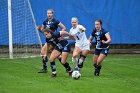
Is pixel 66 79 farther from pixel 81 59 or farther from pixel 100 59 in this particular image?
pixel 100 59

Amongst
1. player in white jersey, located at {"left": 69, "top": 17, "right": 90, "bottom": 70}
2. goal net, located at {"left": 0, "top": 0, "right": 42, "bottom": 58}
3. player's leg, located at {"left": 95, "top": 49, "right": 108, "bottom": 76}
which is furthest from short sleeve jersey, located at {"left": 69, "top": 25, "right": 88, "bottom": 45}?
goal net, located at {"left": 0, "top": 0, "right": 42, "bottom": 58}

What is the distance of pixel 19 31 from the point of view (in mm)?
24797

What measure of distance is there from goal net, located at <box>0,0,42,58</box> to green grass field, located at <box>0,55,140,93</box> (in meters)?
2.28

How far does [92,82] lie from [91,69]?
440 centimetres

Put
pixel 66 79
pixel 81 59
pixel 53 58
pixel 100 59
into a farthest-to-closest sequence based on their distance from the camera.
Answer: pixel 100 59 → pixel 81 59 → pixel 53 58 → pixel 66 79

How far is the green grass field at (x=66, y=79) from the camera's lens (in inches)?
543

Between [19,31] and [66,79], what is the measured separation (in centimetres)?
923

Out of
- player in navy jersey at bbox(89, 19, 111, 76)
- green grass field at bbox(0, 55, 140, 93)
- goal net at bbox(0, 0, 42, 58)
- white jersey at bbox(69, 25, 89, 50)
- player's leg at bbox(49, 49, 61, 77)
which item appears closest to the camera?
green grass field at bbox(0, 55, 140, 93)

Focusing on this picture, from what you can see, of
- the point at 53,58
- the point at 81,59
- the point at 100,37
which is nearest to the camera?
the point at 53,58

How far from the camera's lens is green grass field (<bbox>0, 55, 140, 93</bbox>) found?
13.8 meters

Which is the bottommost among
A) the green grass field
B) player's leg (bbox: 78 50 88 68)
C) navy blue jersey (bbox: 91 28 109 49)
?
the green grass field

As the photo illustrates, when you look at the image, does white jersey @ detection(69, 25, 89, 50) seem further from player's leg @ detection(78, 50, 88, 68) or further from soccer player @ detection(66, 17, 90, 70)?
player's leg @ detection(78, 50, 88, 68)

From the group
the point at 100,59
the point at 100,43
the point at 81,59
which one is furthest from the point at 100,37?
the point at 81,59

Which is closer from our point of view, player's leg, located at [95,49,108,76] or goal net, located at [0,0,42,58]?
player's leg, located at [95,49,108,76]
